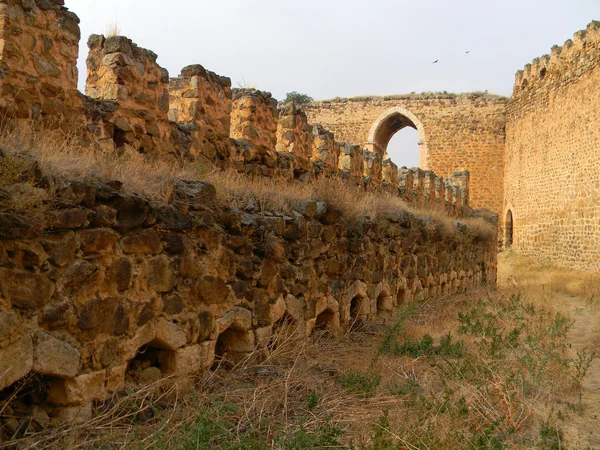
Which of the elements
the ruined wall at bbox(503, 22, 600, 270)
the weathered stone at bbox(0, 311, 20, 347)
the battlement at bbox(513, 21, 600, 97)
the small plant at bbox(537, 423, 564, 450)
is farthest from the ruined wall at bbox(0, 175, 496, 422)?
the battlement at bbox(513, 21, 600, 97)

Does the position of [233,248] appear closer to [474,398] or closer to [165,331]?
[165,331]

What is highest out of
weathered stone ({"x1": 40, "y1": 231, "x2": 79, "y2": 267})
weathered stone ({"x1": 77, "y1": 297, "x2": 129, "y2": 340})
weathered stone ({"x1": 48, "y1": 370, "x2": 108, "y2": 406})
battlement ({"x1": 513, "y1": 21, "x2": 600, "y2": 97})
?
battlement ({"x1": 513, "y1": 21, "x2": 600, "y2": 97})

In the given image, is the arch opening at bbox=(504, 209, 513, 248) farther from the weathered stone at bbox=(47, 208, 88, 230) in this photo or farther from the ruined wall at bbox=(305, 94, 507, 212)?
the weathered stone at bbox=(47, 208, 88, 230)

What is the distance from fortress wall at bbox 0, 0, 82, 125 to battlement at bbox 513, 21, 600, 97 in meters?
16.2

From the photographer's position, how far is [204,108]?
7.05m

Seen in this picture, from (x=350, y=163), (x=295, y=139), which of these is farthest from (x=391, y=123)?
(x=295, y=139)

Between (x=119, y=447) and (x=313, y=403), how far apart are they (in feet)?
4.73

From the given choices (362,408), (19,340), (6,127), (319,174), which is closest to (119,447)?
(19,340)

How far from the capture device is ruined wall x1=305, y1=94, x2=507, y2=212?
81.9 ft

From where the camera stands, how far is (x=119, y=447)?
3.03 m

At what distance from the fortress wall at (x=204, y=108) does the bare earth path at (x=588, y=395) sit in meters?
4.47

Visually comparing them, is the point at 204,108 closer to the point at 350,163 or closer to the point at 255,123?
the point at 255,123

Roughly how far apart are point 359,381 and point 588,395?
6.75 feet

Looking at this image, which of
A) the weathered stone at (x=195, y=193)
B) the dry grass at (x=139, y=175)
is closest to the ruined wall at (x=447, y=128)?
the dry grass at (x=139, y=175)
